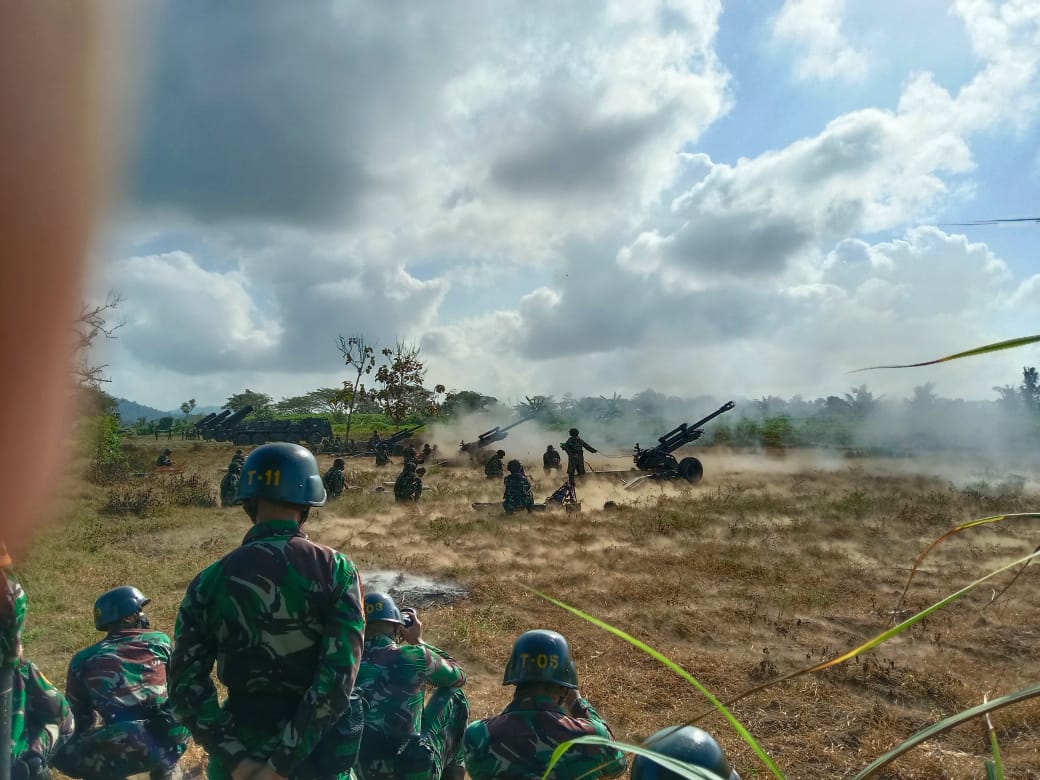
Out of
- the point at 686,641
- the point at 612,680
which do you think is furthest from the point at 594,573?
the point at 612,680

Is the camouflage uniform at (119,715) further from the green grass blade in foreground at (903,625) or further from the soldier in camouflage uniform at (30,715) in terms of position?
the green grass blade in foreground at (903,625)

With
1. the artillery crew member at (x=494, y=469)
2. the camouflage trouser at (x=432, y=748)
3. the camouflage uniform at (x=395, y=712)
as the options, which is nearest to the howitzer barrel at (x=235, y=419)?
the artillery crew member at (x=494, y=469)

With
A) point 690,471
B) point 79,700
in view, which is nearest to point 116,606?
point 79,700

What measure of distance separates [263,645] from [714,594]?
7480mm

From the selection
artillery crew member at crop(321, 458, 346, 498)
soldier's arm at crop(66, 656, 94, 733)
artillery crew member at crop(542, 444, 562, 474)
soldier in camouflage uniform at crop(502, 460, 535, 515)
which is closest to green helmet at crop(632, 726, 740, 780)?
soldier's arm at crop(66, 656, 94, 733)

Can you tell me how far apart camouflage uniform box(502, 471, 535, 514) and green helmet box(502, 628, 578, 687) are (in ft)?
39.7

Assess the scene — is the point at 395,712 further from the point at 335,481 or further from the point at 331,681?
the point at 335,481

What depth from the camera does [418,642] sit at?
348cm

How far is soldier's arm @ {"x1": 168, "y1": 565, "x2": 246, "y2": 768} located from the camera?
87.6 inches

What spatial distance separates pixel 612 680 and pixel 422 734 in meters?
3.15

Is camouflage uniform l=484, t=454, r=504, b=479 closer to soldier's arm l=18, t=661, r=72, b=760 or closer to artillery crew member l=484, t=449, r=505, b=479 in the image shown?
artillery crew member l=484, t=449, r=505, b=479

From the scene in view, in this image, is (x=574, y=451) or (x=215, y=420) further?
(x=215, y=420)

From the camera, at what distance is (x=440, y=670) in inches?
133

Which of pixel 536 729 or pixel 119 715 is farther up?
pixel 536 729
